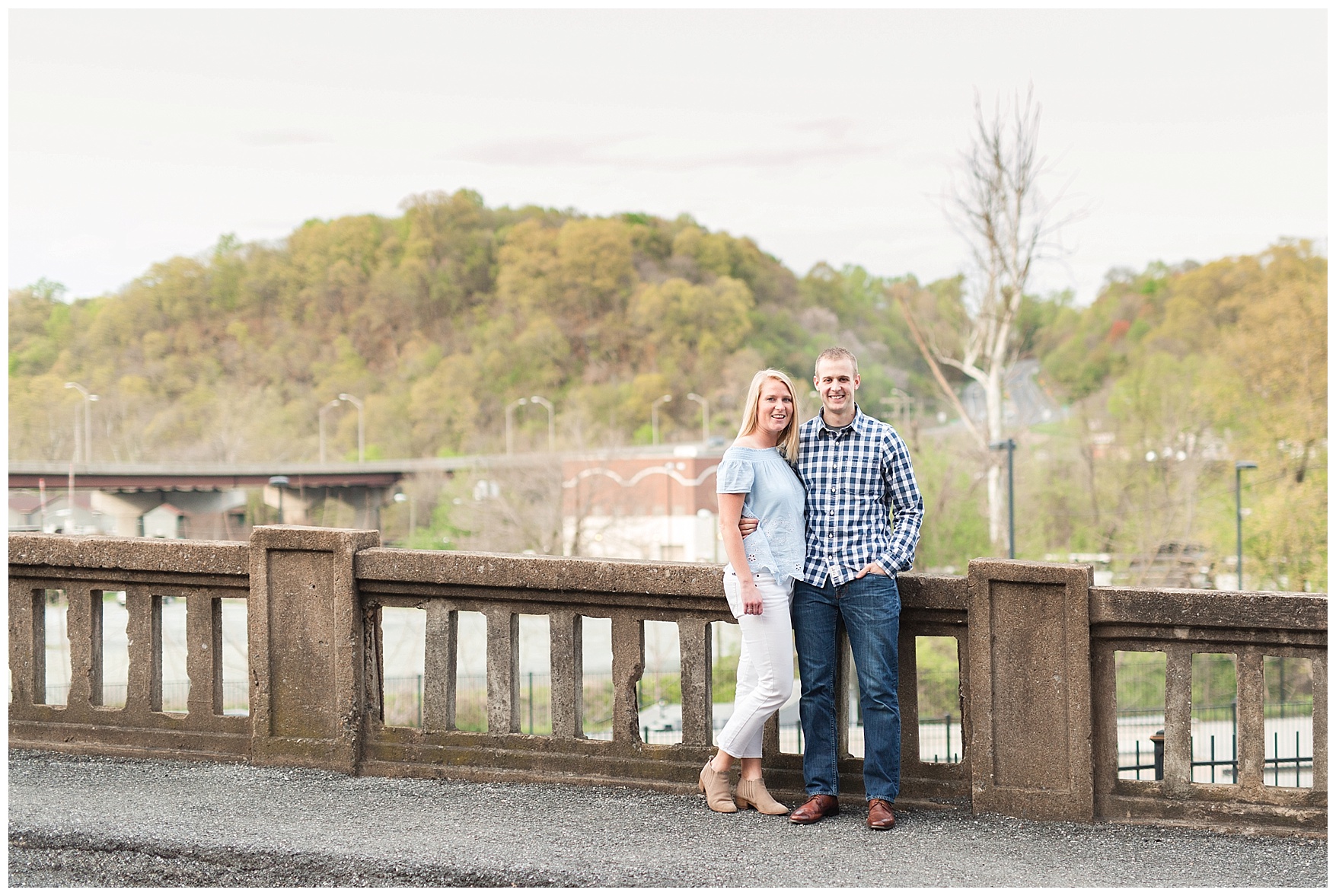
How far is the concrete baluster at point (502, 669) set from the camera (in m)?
5.27

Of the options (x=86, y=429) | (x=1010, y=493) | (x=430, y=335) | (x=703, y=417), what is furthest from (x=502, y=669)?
(x=430, y=335)

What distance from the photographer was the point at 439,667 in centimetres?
540

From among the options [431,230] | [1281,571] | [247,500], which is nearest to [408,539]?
[247,500]

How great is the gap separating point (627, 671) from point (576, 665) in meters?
0.23

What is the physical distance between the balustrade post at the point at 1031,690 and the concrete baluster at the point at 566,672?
4.23ft

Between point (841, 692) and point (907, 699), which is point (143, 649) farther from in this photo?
point (907, 699)

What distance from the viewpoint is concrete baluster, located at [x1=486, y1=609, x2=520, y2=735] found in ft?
17.3

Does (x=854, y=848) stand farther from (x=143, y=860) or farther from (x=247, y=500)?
(x=247, y=500)

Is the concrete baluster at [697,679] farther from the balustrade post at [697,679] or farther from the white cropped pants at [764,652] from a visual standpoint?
the white cropped pants at [764,652]

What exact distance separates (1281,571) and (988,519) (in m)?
11.0

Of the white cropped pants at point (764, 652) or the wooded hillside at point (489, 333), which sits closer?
the white cropped pants at point (764, 652)

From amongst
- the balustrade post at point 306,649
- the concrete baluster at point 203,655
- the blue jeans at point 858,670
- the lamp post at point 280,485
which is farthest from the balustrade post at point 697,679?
Answer: the lamp post at point 280,485

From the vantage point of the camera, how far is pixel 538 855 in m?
4.42

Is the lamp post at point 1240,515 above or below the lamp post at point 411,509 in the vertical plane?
above
